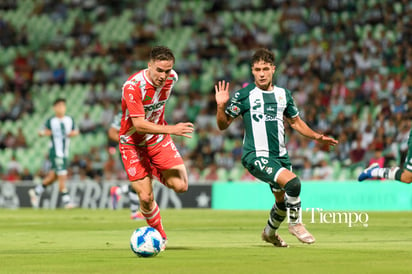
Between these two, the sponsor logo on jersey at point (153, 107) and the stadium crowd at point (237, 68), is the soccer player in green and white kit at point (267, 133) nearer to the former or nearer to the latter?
the sponsor logo on jersey at point (153, 107)

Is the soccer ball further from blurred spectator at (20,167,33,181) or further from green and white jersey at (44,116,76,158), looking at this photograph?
blurred spectator at (20,167,33,181)

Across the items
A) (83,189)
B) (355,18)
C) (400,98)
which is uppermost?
(355,18)

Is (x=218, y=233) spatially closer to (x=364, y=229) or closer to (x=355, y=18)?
(x=364, y=229)

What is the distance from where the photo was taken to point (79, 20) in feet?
106

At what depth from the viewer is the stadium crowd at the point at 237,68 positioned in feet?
74.6

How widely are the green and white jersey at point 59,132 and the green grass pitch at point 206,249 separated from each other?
213 inches

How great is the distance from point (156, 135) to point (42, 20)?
23284 mm

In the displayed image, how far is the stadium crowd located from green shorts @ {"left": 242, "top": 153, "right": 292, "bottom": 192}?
956 cm

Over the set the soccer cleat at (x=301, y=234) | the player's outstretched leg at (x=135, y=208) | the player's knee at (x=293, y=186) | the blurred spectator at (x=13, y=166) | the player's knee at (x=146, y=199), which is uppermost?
the player's knee at (x=293, y=186)

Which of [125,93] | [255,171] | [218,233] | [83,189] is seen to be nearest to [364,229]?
[218,233]

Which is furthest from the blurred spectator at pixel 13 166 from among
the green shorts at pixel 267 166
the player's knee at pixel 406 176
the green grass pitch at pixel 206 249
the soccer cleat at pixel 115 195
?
the green shorts at pixel 267 166

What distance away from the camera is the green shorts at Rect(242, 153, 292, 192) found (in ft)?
32.7

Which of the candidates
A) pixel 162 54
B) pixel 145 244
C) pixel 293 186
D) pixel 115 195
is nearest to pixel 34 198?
pixel 115 195

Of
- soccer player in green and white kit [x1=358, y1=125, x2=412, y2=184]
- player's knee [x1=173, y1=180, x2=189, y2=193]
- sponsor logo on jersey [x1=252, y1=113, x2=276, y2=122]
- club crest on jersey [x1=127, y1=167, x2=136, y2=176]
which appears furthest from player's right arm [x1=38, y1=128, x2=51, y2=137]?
sponsor logo on jersey [x1=252, y1=113, x2=276, y2=122]
